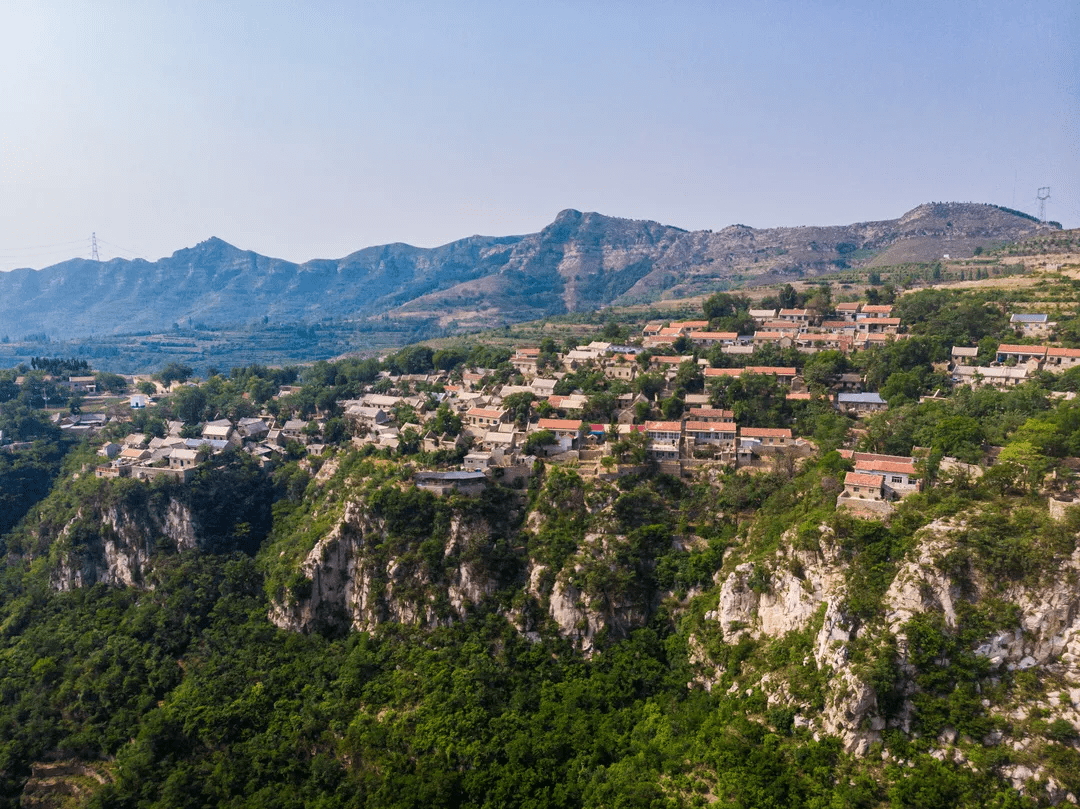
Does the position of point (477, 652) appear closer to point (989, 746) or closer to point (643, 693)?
point (643, 693)

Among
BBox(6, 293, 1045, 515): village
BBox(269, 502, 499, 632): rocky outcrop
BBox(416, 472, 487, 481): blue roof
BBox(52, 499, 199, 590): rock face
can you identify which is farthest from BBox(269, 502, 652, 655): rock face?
BBox(52, 499, 199, 590): rock face

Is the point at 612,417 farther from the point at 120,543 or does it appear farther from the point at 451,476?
the point at 120,543

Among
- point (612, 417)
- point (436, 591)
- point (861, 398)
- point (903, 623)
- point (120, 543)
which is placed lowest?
point (436, 591)

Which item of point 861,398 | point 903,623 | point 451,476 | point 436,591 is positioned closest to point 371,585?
point 436,591

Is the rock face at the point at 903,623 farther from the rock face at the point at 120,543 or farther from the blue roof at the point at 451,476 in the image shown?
the rock face at the point at 120,543

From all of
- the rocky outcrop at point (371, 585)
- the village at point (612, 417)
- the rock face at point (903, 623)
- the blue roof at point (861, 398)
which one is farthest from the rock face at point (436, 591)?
the blue roof at point (861, 398)

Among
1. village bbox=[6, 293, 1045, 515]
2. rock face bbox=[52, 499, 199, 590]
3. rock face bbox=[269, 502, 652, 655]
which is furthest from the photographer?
rock face bbox=[52, 499, 199, 590]

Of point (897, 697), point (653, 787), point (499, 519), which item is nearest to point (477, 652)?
point (499, 519)

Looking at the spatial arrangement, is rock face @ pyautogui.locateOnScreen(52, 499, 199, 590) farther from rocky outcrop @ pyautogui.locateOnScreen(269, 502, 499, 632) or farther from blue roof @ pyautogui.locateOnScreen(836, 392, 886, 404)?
blue roof @ pyautogui.locateOnScreen(836, 392, 886, 404)
